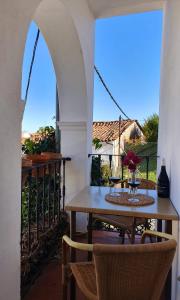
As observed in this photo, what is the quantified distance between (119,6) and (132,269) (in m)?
2.82

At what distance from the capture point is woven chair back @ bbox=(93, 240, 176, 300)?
95 centimetres

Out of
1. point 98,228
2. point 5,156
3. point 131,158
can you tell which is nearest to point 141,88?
point 98,228

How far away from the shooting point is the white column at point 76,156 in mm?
2852

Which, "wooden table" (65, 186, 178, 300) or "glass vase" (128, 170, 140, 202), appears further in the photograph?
"glass vase" (128, 170, 140, 202)

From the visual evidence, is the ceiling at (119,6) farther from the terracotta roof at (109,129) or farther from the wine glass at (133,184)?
the terracotta roof at (109,129)

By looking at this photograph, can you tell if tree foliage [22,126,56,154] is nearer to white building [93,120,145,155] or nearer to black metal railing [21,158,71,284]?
black metal railing [21,158,71,284]

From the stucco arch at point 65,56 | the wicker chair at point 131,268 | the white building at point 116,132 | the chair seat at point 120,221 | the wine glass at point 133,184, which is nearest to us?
the wicker chair at point 131,268

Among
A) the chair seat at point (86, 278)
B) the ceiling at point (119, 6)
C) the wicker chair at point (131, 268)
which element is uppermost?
the ceiling at point (119, 6)

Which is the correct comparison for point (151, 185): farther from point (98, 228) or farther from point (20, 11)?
point (20, 11)

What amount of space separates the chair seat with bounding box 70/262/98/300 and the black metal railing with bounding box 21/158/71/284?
0.65 m

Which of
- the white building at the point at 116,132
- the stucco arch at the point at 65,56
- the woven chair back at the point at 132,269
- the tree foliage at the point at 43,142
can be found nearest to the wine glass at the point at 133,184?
the woven chair back at the point at 132,269

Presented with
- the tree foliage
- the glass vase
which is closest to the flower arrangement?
the glass vase

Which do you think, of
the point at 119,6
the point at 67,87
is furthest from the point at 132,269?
the point at 119,6

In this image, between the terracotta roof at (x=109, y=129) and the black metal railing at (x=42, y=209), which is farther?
the terracotta roof at (x=109, y=129)
